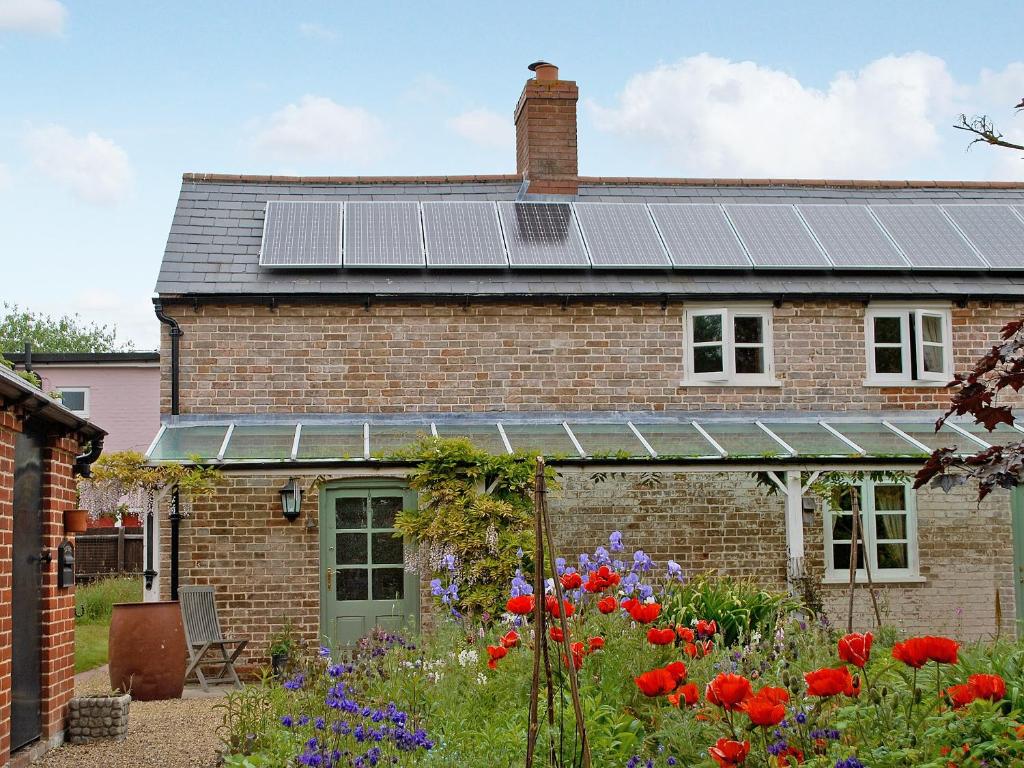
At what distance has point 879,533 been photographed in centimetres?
1426

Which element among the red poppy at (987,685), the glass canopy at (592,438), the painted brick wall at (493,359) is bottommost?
the red poppy at (987,685)

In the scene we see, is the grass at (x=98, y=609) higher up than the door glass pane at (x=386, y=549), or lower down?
lower down

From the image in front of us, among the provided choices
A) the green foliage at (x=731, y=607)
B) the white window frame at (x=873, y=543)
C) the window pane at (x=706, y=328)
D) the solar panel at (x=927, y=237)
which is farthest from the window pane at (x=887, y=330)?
the green foliage at (x=731, y=607)

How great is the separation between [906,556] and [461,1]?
27.9ft

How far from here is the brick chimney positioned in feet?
51.3

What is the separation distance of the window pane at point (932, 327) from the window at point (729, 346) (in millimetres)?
2018

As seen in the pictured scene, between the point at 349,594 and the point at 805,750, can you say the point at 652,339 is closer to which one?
the point at 349,594

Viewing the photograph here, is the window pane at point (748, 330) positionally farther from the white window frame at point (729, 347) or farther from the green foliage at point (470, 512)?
the green foliage at point (470, 512)

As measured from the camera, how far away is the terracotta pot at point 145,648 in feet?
34.9

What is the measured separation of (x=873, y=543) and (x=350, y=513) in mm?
6296

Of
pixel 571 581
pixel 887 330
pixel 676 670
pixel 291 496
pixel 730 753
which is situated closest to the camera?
pixel 730 753

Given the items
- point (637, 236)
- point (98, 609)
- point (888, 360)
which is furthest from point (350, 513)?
point (888, 360)

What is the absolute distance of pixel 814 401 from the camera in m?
14.0

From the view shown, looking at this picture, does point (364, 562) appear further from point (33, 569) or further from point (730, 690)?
point (730, 690)
